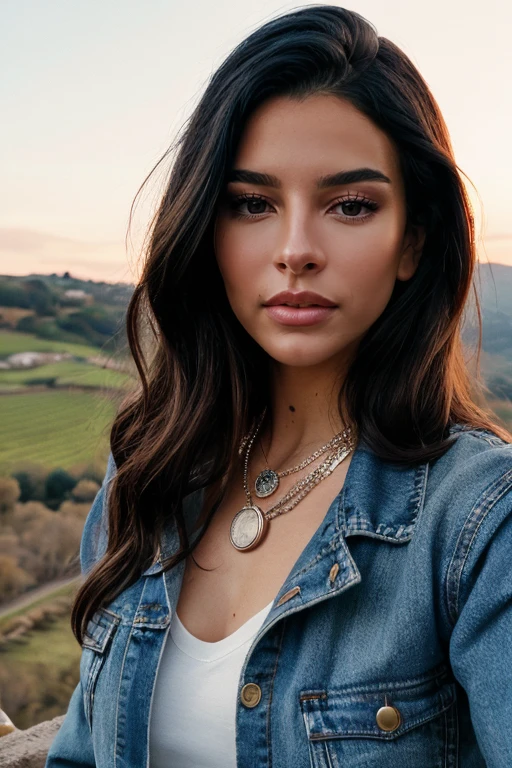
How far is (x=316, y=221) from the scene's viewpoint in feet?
4.38

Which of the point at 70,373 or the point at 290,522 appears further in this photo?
the point at 70,373

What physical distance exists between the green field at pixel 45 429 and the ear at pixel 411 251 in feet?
4.27

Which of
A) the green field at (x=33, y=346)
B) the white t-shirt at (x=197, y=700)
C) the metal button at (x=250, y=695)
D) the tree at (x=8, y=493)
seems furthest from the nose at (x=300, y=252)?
the tree at (x=8, y=493)

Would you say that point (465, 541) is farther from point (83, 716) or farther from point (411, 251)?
point (83, 716)

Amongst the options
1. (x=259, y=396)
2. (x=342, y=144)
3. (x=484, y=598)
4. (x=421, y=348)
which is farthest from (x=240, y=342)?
(x=484, y=598)

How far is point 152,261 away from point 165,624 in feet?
2.31

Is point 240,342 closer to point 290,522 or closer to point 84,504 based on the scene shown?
point 290,522

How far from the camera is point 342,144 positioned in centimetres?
131

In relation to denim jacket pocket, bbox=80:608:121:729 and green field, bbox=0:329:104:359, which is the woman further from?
green field, bbox=0:329:104:359

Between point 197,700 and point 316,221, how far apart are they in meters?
0.85

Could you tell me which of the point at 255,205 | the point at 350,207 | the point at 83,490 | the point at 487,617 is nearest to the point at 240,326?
the point at 255,205

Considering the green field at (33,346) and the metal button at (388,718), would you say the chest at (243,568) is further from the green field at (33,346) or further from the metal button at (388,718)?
the green field at (33,346)

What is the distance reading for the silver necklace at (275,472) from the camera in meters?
1.55

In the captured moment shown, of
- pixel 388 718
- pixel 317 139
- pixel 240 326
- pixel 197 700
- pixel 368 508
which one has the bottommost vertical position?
pixel 197 700
